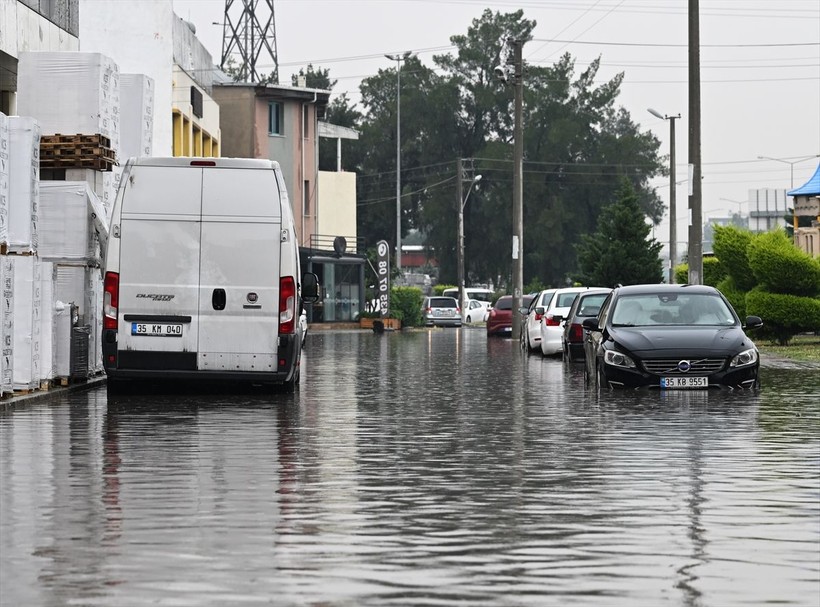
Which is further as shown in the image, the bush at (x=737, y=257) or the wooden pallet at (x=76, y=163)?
the bush at (x=737, y=257)

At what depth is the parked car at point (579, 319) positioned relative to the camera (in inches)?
1319

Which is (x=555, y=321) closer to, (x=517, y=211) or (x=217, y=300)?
(x=517, y=211)

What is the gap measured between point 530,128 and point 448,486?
101m


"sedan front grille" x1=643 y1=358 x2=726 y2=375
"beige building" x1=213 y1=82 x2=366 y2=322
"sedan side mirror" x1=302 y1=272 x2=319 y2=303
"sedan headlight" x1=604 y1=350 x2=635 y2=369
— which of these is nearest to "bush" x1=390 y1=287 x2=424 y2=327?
"beige building" x1=213 y1=82 x2=366 y2=322

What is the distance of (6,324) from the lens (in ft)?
66.7

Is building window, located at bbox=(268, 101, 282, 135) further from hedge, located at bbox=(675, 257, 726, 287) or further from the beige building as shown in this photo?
hedge, located at bbox=(675, 257, 726, 287)

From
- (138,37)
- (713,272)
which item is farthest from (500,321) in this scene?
(138,37)

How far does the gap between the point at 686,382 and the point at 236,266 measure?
5.61 meters

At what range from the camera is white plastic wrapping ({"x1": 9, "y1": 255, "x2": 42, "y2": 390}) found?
69.3 feet

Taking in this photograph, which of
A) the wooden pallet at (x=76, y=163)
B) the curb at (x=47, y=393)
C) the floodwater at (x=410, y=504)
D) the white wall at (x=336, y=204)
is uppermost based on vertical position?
the white wall at (x=336, y=204)

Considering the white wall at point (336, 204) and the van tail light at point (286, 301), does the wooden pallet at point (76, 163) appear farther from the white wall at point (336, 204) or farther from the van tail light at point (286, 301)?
the white wall at point (336, 204)

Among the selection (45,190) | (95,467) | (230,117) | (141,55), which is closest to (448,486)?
(95,467)

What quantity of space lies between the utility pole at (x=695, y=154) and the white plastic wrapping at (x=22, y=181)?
17.5 metres

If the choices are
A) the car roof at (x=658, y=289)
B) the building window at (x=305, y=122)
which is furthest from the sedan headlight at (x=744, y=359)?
the building window at (x=305, y=122)
